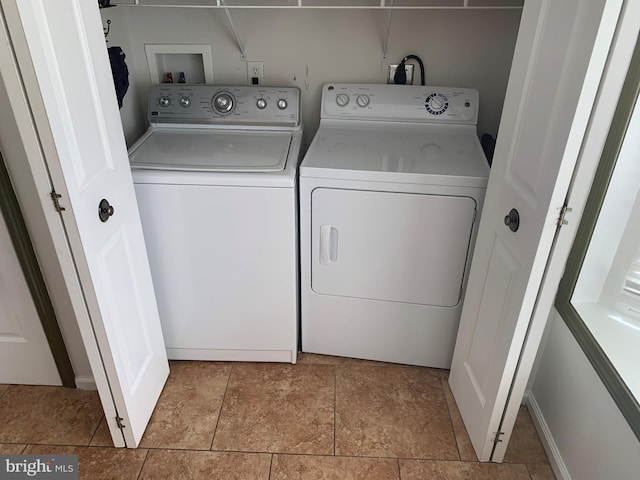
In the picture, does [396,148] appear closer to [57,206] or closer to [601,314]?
[601,314]

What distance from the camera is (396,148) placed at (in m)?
1.92

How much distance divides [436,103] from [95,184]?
1408mm

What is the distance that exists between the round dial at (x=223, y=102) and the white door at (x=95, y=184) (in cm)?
65

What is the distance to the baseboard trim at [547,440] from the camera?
1.60 m

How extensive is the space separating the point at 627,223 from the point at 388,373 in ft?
3.58

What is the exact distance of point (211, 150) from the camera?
190 cm

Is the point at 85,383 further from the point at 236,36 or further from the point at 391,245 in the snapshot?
the point at 236,36

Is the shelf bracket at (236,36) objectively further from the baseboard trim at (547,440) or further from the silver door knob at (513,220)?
the baseboard trim at (547,440)

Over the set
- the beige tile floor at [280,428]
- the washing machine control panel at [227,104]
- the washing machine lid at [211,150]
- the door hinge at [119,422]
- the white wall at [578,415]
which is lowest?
the beige tile floor at [280,428]

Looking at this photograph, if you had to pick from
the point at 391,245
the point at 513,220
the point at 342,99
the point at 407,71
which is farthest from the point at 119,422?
the point at 407,71

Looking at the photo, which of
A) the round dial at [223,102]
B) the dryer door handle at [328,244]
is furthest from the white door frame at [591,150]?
the round dial at [223,102]

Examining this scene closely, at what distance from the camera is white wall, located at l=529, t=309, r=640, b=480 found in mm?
1295

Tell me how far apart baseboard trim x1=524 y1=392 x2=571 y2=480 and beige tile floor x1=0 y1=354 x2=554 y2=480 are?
31 millimetres

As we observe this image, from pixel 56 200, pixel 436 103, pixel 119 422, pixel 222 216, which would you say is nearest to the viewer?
pixel 56 200
